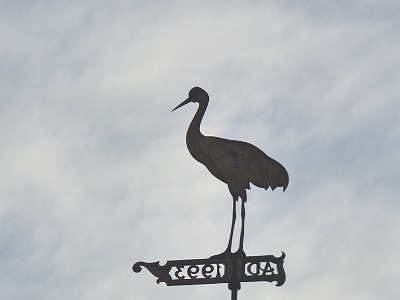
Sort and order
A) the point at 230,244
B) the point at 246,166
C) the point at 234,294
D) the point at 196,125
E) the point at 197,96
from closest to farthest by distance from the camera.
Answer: the point at 234,294 → the point at 230,244 → the point at 246,166 → the point at 196,125 → the point at 197,96

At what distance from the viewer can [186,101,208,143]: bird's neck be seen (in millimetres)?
17016

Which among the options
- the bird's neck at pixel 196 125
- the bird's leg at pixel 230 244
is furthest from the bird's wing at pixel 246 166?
the bird's neck at pixel 196 125

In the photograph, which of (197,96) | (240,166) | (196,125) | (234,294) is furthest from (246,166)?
(234,294)

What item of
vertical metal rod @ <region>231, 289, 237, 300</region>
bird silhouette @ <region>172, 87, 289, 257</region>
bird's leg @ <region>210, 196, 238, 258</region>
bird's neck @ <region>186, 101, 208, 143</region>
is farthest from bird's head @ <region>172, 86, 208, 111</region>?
vertical metal rod @ <region>231, 289, 237, 300</region>

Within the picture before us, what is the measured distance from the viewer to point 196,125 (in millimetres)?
17234

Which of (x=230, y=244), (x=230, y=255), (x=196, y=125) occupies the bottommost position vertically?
(x=230, y=255)

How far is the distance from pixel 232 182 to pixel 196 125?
1.00 m


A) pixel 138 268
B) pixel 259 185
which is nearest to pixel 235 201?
pixel 259 185

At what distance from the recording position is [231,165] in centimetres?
1661

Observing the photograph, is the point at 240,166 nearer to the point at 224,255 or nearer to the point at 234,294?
the point at 224,255

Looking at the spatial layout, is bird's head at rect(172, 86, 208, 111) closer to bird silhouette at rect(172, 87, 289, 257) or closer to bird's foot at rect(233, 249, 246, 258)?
bird silhouette at rect(172, 87, 289, 257)

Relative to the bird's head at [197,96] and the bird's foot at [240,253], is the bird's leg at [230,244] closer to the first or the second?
the bird's foot at [240,253]

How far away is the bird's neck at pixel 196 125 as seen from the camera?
55.8 feet

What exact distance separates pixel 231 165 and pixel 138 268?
5.27ft
